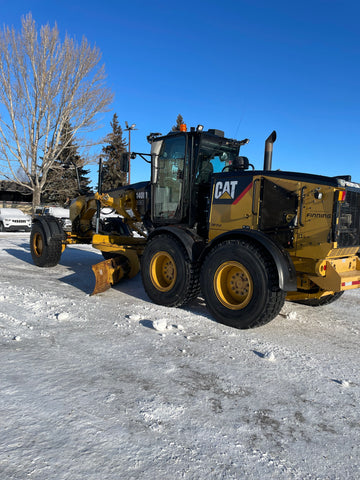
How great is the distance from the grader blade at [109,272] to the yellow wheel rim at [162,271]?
100 cm

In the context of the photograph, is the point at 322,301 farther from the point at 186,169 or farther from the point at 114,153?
the point at 114,153

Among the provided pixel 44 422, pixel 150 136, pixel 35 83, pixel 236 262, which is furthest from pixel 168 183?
pixel 35 83

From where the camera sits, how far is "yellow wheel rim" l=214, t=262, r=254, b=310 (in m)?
4.76

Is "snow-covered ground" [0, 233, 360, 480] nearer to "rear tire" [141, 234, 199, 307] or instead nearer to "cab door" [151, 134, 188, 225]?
"rear tire" [141, 234, 199, 307]

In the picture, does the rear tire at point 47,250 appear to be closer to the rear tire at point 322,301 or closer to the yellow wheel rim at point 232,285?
the yellow wheel rim at point 232,285

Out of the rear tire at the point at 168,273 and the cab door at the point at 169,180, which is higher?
the cab door at the point at 169,180

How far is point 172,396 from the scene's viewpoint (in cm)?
288

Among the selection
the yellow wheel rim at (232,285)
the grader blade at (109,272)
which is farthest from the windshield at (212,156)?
the grader blade at (109,272)

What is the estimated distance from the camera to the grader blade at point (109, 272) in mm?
6250

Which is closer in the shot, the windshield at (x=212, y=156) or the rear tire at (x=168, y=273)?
the rear tire at (x=168, y=273)

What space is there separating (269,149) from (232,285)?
217cm

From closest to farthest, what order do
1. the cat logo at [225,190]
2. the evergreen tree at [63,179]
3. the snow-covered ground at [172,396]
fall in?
the snow-covered ground at [172,396], the cat logo at [225,190], the evergreen tree at [63,179]

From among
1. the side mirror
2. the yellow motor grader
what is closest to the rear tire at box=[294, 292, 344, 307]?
the yellow motor grader

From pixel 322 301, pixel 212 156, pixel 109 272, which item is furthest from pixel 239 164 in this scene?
pixel 109 272
